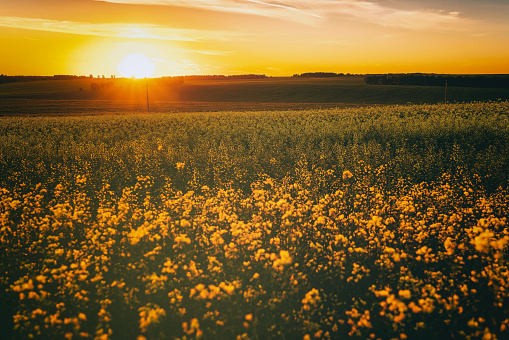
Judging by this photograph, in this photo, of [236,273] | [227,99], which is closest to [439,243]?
[236,273]

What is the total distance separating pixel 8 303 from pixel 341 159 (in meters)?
8.51

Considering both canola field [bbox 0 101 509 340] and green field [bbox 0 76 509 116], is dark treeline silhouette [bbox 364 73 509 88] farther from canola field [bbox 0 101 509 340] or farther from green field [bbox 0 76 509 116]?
canola field [bbox 0 101 509 340]

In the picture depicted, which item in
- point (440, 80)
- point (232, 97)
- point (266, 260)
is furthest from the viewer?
point (440, 80)

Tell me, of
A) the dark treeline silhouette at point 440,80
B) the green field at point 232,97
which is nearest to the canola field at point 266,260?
the green field at point 232,97

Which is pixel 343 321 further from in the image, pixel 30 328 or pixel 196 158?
pixel 196 158

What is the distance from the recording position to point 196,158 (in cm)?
1102

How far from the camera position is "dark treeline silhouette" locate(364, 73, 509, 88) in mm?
69756

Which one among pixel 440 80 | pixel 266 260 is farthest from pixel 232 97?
pixel 266 260

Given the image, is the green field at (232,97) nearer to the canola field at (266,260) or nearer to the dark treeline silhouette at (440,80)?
the dark treeline silhouette at (440,80)

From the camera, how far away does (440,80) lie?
246 feet

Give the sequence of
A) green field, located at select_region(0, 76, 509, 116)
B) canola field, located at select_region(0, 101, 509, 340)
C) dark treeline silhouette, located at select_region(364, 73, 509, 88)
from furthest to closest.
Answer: dark treeline silhouette, located at select_region(364, 73, 509, 88) → green field, located at select_region(0, 76, 509, 116) → canola field, located at select_region(0, 101, 509, 340)

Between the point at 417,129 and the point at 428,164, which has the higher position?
the point at 417,129

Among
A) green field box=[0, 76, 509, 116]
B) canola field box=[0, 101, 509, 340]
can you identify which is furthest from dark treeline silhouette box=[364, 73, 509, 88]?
canola field box=[0, 101, 509, 340]

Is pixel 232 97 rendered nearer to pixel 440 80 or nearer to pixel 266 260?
pixel 440 80
